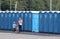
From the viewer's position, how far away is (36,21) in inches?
1126

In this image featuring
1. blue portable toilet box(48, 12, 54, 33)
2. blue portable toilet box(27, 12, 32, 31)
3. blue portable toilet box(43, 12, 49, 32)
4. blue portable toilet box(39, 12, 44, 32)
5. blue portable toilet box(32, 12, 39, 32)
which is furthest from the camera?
blue portable toilet box(27, 12, 32, 31)

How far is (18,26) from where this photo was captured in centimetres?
2877

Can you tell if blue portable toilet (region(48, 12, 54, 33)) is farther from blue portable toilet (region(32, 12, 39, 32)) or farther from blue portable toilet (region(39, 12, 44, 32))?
blue portable toilet (region(32, 12, 39, 32))

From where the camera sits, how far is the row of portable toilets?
26.9 m

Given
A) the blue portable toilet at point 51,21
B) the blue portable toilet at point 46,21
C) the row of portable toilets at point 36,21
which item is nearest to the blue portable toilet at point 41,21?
the row of portable toilets at point 36,21

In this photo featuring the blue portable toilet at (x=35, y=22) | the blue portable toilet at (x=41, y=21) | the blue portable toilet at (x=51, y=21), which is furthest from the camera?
the blue portable toilet at (x=35, y=22)

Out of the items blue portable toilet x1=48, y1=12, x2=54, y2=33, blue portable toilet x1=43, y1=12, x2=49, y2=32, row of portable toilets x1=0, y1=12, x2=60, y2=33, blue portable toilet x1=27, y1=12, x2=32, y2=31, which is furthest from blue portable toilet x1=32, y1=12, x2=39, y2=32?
blue portable toilet x1=48, y1=12, x2=54, y2=33

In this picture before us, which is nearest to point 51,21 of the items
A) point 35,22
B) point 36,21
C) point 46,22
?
point 46,22

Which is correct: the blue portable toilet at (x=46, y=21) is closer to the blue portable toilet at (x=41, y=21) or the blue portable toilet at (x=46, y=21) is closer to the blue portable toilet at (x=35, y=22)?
the blue portable toilet at (x=41, y=21)

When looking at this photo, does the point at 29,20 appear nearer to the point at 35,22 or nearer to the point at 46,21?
the point at 35,22

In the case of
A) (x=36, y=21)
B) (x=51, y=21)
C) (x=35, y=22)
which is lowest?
(x=35, y=22)

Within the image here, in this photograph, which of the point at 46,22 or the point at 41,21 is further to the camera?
the point at 41,21

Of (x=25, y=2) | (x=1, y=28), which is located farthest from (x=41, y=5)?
(x=1, y=28)

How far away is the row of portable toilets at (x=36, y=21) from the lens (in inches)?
1058
